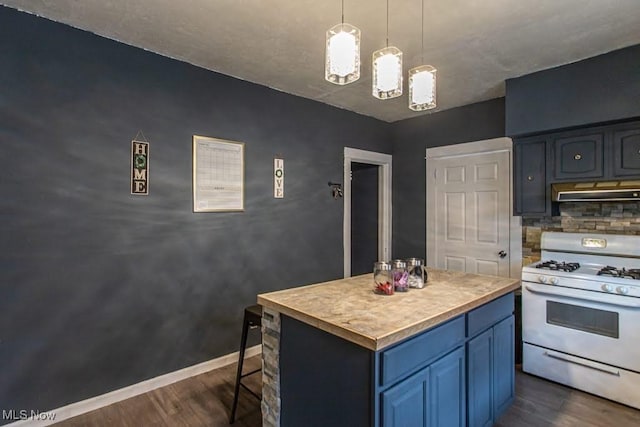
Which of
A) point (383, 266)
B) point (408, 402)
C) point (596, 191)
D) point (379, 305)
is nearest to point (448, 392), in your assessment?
point (408, 402)

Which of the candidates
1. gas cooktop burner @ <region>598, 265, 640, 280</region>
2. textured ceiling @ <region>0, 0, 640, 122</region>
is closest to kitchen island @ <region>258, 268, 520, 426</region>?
gas cooktop burner @ <region>598, 265, 640, 280</region>

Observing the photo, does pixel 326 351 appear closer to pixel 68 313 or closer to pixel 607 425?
pixel 68 313

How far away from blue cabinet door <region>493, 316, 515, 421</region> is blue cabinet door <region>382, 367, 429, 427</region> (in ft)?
2.70

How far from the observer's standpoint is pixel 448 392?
1.68 meters

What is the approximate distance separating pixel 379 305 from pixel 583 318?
1.92 m

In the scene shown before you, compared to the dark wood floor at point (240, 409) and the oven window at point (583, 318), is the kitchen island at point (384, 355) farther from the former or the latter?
the oven window at point (583, 318)

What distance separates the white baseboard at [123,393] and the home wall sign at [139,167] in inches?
57.6

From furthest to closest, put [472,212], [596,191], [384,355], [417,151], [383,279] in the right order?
1. [417,151]
2. [472,212]
3. [596,191]
4. [383,279]
5. [384,355]

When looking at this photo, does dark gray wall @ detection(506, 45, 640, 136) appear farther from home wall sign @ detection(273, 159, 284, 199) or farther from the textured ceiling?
home wall sign @ detection(273, 159, 284, 199)

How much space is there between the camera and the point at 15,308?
6.62 feet

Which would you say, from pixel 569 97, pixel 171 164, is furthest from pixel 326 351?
pixel 569 97

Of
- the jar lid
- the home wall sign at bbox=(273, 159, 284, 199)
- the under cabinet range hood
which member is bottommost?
the jar lid

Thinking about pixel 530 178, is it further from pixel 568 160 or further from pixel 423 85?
pixel 423 85

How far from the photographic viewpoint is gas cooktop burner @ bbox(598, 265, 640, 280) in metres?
2.45
